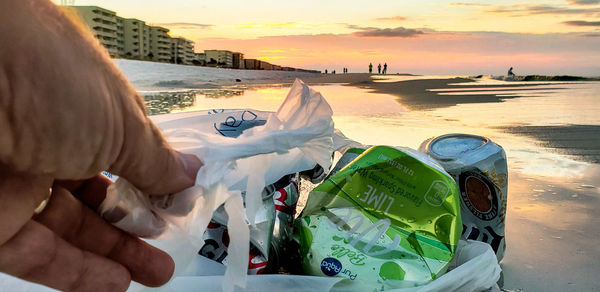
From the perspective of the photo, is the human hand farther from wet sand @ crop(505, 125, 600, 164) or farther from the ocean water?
wet sand @ crop(505, 125, 600, 164)

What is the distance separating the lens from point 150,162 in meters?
0.53

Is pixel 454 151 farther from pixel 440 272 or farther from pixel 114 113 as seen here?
pixel 114 113

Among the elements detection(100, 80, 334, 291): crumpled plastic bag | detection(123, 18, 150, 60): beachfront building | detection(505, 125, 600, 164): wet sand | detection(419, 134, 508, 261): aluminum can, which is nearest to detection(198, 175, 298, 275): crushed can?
detection(100, 80, 334, 291): crumpled plastic bag

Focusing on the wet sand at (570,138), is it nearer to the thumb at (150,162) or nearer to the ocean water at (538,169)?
the ocean water at (538,169)

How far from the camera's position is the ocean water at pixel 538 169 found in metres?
1.14

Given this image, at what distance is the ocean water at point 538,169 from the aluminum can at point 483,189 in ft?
0.43

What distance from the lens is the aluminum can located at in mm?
1099

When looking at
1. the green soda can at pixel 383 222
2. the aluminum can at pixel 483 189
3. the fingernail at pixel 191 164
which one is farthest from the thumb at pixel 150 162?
the aluminum can at pixel 483 189

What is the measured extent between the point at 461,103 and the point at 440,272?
4.23 metres

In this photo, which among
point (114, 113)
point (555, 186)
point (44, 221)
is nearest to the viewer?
point (114, 113)

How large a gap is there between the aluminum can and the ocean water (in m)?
0.13

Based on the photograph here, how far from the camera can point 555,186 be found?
1685 mm

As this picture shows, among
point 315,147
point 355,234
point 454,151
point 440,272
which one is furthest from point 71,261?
→ point 454,151

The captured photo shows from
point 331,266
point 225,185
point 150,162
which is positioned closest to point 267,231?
point 331,266
